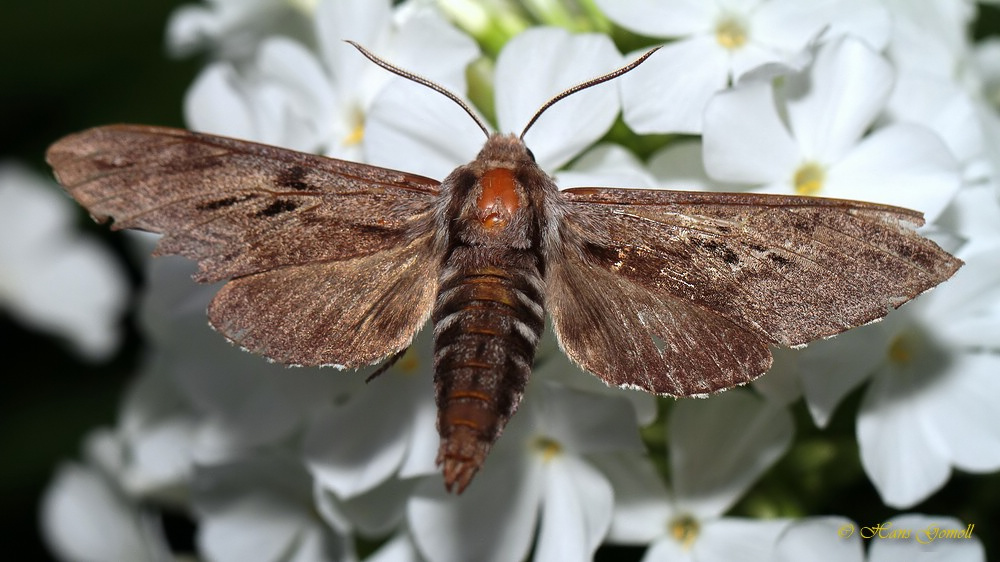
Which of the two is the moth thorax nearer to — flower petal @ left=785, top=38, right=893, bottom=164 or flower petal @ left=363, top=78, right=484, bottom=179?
flower petal @ left=363, top=78, right=484, bottom=179

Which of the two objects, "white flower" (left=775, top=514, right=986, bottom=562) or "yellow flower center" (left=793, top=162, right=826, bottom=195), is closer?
"white flower" (left=775, top=514, right=986, bottom=562)

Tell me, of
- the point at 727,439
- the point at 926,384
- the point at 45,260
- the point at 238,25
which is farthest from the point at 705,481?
the point at 45,260

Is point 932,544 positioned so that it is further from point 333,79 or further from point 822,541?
point 333,79

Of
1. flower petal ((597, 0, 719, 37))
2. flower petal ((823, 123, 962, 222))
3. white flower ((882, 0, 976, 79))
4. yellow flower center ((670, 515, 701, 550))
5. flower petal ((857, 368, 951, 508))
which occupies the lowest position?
yellow flower center ((670, 515, 701, 550))

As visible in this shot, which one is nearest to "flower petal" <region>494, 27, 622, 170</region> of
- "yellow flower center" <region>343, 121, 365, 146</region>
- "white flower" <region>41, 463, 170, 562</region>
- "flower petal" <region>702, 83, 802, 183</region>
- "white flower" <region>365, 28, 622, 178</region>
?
"white flower" <region>365, 28, 622, 178</region>

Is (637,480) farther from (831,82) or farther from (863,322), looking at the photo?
(831,82)

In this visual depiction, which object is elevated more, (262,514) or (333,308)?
(333,308)
